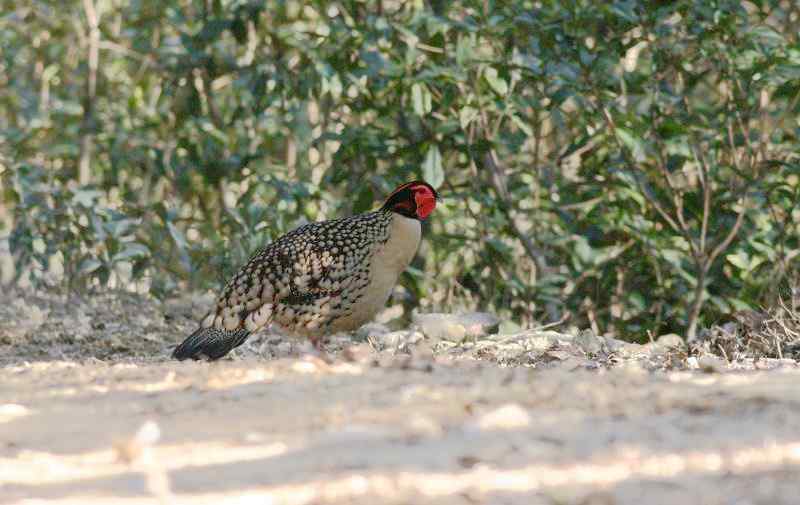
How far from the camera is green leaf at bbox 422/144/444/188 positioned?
604 cm

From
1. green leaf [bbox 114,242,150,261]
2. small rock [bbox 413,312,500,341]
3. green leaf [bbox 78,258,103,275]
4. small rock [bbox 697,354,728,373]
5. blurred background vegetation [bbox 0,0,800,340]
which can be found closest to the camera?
small rock [bbox 697,354,728,373]

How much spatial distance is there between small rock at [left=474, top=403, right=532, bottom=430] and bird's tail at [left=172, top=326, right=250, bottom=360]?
2509 millimetres

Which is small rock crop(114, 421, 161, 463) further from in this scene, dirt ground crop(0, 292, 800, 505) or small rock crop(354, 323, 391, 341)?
small rock crop(354, 323, 391, 341)

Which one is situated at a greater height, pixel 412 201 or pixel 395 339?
pixel 412 201

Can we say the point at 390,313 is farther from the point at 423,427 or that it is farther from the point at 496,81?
the point at 423,427

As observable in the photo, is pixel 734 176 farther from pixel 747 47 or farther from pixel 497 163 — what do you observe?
pixel 497 163

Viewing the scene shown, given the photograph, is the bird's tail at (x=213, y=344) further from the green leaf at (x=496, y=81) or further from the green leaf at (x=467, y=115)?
the green leaf at (x=496, y=81)

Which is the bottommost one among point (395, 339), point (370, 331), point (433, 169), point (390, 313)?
point (390, 313)

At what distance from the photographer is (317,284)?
5098 mm

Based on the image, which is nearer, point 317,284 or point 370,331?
point 317,284

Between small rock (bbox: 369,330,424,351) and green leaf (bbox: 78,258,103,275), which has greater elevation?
green leaf (bbox: 78,258,103,275)

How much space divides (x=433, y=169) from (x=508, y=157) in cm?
101

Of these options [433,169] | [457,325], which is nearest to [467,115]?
[433,169]

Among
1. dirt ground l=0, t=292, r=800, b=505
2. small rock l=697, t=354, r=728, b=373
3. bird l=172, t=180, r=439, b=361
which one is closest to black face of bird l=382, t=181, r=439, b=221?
bird l=172, t=180, r=439, b=361
